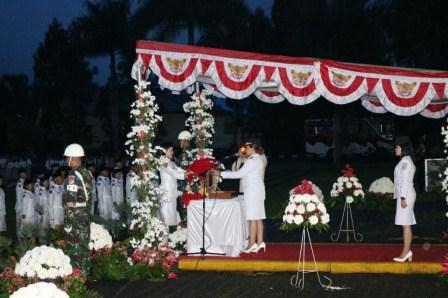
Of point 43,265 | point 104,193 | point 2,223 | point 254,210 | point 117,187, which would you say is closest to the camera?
point 43,265

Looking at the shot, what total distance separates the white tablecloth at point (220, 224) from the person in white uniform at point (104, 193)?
795cm

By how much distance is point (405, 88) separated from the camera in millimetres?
14812

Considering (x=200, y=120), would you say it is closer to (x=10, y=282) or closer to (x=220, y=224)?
(x=220, y=224)

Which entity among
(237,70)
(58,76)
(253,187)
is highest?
(58,76)

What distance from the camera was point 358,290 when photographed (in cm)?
1241

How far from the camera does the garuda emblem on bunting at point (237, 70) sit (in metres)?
14.7

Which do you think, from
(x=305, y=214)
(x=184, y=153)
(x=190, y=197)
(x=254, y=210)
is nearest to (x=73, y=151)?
(x=305, y=214)

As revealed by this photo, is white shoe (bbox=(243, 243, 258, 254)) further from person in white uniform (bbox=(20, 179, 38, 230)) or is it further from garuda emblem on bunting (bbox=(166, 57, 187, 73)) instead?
person in white uniform (bbox=(20, 179, 38, 230))

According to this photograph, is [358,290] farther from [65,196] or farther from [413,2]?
[413,2]

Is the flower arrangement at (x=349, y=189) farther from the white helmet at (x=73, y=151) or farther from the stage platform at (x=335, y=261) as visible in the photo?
the white helmet at (x=73, y=151)

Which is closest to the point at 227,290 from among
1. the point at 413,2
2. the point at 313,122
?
the point at 413,2

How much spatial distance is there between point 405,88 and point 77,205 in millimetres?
6456

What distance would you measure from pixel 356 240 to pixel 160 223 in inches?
215

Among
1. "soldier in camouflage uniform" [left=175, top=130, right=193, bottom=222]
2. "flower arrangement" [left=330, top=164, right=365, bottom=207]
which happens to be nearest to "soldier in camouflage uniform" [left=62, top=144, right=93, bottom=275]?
"soldier in camouflage uniform" [left=175, top=130, right=193, bottom=222]
